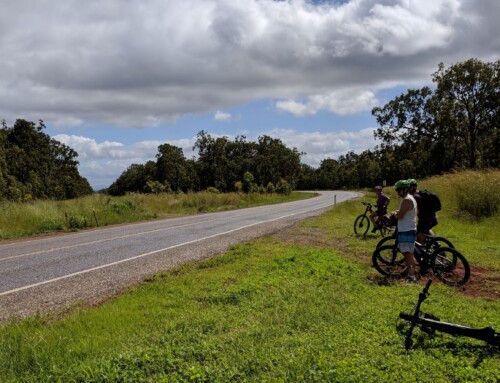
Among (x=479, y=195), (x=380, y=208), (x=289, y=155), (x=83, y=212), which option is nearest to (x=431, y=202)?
(x=380, y=208)

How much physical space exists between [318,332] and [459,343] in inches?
59.9

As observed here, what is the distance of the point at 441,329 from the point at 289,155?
104231mm

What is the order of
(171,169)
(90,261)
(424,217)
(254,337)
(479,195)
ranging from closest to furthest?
(254,337), (424,217), (90,261), (479,195), (171,169)

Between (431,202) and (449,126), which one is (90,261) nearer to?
(431,202)

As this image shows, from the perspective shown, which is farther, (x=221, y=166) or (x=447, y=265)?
(x=221, y=166)

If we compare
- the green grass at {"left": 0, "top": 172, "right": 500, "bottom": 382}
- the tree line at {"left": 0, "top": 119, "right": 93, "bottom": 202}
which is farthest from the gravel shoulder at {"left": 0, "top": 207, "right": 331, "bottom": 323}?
the tree line at {"left": 0, "top": 119, "right": 93, "bottom": 202}

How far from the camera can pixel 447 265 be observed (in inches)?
312

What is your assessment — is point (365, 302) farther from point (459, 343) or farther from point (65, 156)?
point (65, 156)

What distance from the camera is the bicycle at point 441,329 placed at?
4.13 m

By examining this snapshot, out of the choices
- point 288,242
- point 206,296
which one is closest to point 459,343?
→ point 206,296

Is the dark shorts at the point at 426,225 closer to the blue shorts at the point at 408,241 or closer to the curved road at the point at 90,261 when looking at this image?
the blue shorts at the point at 408,241

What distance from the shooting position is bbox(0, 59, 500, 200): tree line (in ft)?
128

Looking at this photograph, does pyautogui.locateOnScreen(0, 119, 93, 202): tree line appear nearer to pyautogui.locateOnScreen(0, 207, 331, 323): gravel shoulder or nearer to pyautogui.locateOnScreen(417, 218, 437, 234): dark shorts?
pyautogui.locateOnScreen(0, 207, 331, 323): gravel shoulder

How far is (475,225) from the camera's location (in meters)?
15.5
